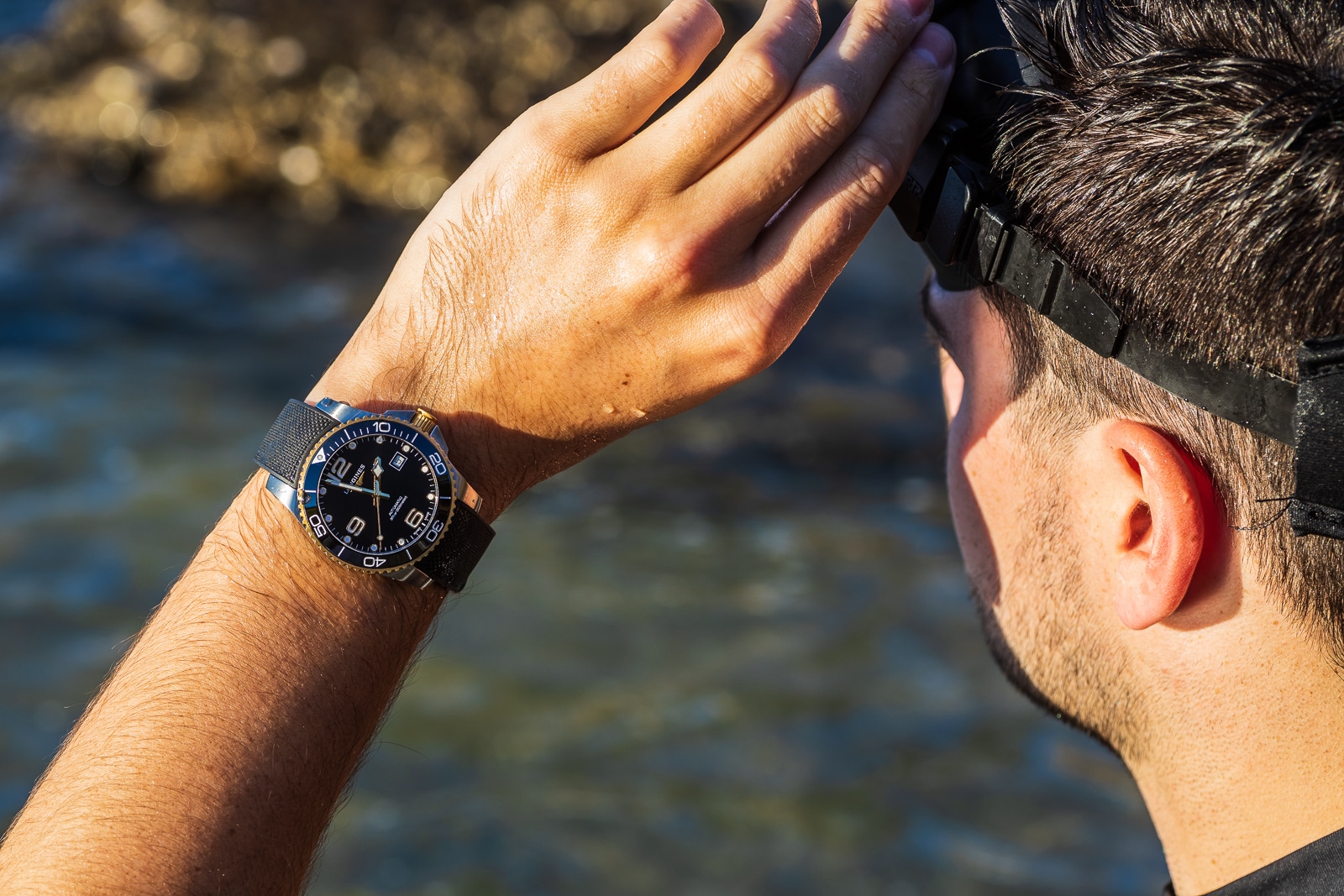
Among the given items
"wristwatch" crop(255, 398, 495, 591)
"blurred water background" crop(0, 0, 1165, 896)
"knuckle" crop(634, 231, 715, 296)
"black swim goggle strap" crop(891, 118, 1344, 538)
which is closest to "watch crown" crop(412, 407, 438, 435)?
"wristwatch" crop(255, 398, 495, 591)

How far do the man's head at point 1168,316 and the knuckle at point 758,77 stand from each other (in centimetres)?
45

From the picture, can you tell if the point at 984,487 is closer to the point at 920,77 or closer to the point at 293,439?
the point at 920,77

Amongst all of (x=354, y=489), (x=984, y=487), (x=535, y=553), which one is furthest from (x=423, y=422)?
(x=535, y=553)

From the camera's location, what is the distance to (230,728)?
175 centimetres

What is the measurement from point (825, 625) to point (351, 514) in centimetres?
500

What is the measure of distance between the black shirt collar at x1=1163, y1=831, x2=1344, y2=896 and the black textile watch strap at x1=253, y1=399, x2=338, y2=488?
1643 mm

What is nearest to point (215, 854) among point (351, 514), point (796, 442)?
point (351, 514)

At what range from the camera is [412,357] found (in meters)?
2.00

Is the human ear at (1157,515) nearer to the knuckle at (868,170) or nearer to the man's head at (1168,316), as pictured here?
the man's head at (1168,316)

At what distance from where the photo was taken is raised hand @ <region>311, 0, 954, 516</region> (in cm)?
171

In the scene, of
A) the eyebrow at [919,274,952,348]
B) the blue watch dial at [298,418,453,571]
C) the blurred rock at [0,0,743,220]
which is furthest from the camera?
the blurred rock at [0,0,743,220]

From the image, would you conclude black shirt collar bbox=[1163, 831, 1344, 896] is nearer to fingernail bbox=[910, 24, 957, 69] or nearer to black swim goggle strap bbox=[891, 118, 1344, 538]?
black swim goggle strap bbox=[891, 118, 1344, 538]

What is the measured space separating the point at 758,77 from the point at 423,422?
2.49 ft

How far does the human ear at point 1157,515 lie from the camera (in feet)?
5.99
